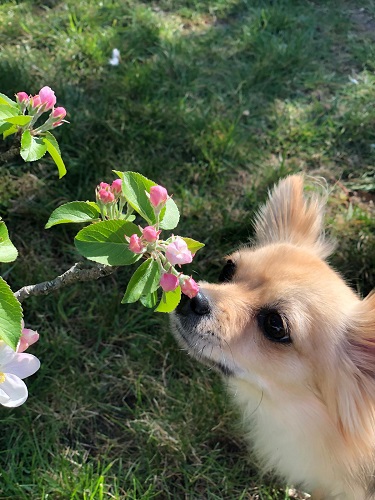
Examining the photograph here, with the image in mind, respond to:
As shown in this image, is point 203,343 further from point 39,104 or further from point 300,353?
point 39,104

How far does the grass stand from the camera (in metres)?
2.16

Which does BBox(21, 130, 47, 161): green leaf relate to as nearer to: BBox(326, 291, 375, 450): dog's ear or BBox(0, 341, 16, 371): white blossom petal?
BBox(0, 341, 16, 371): white blossom petal

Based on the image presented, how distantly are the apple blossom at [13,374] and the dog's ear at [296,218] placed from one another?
50.9 inches

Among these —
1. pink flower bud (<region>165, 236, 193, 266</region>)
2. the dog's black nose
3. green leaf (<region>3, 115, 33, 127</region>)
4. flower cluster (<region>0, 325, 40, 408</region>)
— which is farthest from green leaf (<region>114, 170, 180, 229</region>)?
the dog's black nose

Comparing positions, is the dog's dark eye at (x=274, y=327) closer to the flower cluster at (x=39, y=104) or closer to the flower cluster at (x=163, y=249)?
the flower cluster at (x=163, y=249)

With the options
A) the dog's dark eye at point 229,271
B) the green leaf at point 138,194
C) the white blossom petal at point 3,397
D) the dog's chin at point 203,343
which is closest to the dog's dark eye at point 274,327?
the dog's chin at point 203,343

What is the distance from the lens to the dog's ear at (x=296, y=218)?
2.06 m

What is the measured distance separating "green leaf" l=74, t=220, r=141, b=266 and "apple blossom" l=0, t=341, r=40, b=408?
27cm

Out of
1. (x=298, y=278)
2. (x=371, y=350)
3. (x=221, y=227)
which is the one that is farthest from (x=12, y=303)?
(x=221, y=227)

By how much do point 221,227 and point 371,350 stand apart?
49.7 inches

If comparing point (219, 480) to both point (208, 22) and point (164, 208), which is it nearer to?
point (164, 208)

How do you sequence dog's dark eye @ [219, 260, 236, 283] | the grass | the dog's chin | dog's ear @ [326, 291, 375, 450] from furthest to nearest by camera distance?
the grass, dog's dark eye @ [219, 260, 236, 283], the dog's chin, dog's ear @ [326, 291, 375, 450]

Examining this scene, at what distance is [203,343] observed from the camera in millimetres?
1748

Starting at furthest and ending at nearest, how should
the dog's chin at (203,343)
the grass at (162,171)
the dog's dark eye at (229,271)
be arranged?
1. the grass at (162,171)
2. the dog's dark eye at (229,271)
3. the dog's chin at (203,343)
